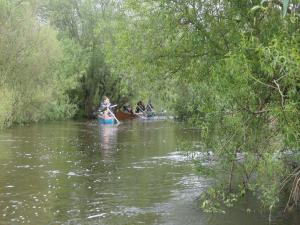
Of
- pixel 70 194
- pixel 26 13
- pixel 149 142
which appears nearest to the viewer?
pixel 70 194

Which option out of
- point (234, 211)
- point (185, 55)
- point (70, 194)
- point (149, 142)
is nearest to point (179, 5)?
point (185, 55)

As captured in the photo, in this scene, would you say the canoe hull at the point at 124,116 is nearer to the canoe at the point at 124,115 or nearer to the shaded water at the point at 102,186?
the canoe at the point at 124,115

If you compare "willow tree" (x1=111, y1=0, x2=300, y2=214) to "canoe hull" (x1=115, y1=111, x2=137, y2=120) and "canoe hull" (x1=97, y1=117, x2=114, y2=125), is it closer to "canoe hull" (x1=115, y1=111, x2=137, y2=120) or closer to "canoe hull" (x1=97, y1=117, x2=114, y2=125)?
"canoe hull" (x1=97, y1=117, x2=114, y2=125)

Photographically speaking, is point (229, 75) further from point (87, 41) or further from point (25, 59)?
point (87, 41)

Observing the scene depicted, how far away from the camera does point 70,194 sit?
1320cm

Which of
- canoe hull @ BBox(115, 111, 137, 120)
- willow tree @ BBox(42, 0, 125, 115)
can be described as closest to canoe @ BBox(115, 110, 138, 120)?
canoe hull @ BBox(115, 111, 137, 120)

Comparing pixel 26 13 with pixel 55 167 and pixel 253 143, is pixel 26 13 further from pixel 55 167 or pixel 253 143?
pixel 253 143

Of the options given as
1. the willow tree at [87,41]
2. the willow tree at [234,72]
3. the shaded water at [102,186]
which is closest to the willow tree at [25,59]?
the willow tree at [87,41]

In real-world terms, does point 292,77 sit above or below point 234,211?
above

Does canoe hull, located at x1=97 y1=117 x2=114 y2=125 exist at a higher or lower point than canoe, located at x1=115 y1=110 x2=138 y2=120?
lower

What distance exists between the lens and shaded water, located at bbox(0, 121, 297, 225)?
10898 mm

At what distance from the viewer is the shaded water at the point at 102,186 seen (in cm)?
1090

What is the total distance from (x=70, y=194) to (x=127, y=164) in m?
5.10

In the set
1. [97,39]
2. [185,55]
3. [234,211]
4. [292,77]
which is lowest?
[234,211]
